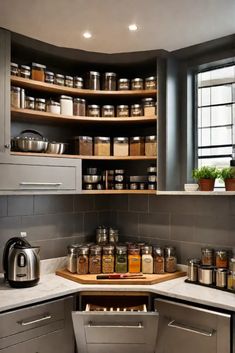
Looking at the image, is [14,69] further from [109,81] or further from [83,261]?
[83,261]

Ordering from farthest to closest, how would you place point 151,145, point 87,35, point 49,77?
point 151,145, point 49,77, point 87,35

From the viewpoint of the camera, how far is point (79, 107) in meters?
2.76

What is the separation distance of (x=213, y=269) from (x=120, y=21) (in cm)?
165

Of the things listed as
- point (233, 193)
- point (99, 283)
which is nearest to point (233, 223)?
point (233, 193)

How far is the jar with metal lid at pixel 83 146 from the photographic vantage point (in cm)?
276

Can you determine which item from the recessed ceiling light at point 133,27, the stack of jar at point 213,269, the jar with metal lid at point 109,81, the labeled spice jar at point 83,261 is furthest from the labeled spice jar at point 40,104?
the stack of jar at point 213,269

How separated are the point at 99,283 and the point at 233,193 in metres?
1.04

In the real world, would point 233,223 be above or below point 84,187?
below

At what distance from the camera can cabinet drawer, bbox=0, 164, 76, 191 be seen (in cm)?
230

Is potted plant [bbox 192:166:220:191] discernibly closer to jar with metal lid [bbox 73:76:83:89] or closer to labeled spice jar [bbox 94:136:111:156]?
labeled spice jar [bbox 94:136:111:156]

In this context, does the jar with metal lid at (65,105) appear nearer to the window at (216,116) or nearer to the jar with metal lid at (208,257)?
the window at (216,116)

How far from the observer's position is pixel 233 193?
2.35m

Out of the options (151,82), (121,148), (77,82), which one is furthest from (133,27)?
(121,148)

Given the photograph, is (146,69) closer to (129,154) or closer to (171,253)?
(129,154)
